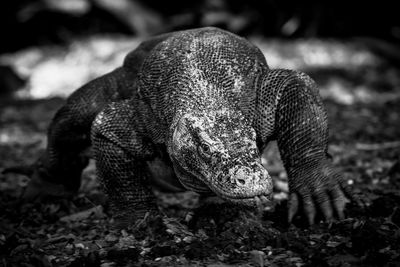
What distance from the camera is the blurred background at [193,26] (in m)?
12.0

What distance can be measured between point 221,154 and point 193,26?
954cm

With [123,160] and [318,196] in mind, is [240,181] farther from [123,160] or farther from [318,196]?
[123,160]

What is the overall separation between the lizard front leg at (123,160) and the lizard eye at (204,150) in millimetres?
780

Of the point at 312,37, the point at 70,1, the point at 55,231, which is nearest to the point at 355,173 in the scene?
the point at 55,231

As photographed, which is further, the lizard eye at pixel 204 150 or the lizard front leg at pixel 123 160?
the lizard front leg at pixel 123 160

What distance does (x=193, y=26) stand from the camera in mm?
12227

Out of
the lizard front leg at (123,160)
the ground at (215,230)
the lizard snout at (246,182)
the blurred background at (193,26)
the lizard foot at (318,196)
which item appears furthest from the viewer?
the blurred background at (193,26)

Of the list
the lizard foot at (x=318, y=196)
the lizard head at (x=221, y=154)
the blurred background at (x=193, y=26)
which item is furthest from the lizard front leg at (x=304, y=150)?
the blurred background at (x=193, y=26)

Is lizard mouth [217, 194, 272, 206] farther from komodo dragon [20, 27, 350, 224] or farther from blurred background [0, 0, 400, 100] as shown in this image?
blurred background [0, 0, 400, 100]

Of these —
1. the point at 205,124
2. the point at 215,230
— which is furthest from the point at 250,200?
the point at 215,230

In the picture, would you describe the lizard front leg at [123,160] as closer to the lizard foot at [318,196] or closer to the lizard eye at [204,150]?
the lizard eye at [204,150]

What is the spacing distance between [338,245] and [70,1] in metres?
10.9

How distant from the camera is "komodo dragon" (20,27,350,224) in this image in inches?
128

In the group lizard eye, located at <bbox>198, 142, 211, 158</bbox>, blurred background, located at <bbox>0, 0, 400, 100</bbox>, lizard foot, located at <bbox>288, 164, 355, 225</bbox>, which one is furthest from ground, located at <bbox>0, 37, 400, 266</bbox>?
blurred background, located at <bbox>0, 0, 400, 100</bbox>
